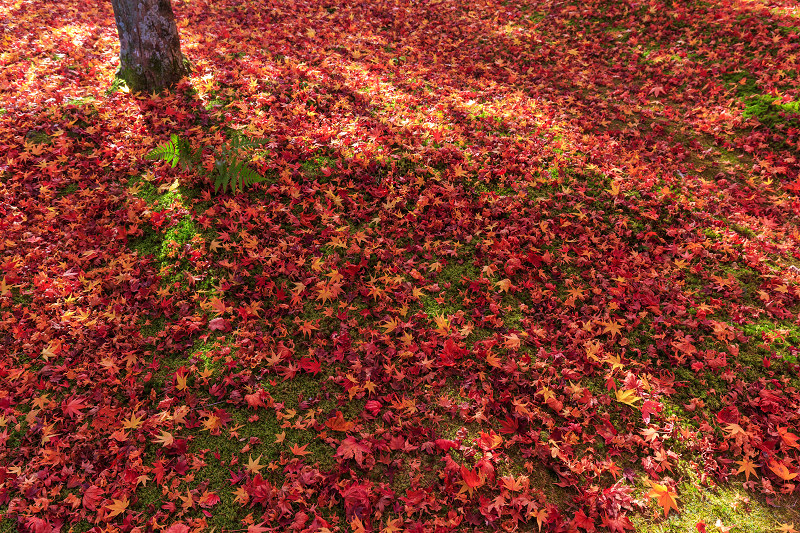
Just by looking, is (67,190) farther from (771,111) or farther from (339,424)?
(771,111)

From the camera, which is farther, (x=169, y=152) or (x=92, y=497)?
(x=169, y=152)

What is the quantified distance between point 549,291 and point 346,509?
9.63 feet

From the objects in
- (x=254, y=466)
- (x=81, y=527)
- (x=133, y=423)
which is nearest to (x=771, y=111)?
(x=254, y=466)

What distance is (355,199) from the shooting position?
5250mm

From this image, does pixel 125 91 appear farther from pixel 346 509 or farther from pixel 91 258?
pixel 346 509

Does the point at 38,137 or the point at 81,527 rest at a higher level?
the point at 38,137

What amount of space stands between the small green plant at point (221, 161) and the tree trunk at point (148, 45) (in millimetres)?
1577

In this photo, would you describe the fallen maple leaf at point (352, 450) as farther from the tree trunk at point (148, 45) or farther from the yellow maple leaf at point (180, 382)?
the tree trunk at point (148, 45)

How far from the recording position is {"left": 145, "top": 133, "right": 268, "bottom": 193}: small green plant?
193 inches

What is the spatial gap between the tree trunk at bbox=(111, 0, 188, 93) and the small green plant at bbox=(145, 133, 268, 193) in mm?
1577

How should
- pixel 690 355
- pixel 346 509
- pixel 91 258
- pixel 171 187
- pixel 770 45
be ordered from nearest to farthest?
pixel 346 509
pixel 690 355
pixel 91 258
pixel 171 187
pixel 770 45

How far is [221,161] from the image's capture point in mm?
4996

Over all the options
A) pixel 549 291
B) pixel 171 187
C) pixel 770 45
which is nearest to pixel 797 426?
pixel 549 291

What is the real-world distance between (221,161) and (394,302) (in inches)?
105
